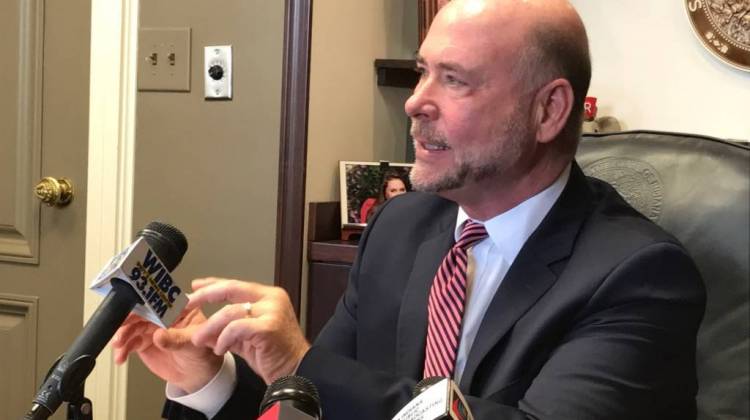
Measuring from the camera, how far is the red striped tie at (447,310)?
4.01ft

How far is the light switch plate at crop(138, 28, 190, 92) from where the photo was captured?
2.18 meters

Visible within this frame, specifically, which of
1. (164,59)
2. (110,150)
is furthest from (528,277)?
(110,150)

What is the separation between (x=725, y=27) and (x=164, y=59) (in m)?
1.43

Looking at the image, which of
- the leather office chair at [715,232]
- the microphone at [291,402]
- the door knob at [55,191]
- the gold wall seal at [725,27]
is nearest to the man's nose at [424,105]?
the leather office chair at [715,232]

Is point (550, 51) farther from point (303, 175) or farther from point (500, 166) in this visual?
point (303, 175)

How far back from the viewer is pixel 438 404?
26.7 inches

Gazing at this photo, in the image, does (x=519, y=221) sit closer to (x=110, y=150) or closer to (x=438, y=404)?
(x=438, y=404)

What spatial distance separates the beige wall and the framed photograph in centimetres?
19

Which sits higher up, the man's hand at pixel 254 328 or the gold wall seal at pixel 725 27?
the gold wall seal at pixel 725 27

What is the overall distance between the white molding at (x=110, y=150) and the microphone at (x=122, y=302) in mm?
1345

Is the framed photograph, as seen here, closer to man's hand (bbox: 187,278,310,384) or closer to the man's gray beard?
the man's gray beard

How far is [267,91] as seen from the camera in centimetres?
211

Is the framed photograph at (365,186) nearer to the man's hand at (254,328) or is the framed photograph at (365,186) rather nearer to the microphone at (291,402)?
the man's hand at (254,328)

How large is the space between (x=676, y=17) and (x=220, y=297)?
67.7 inches
